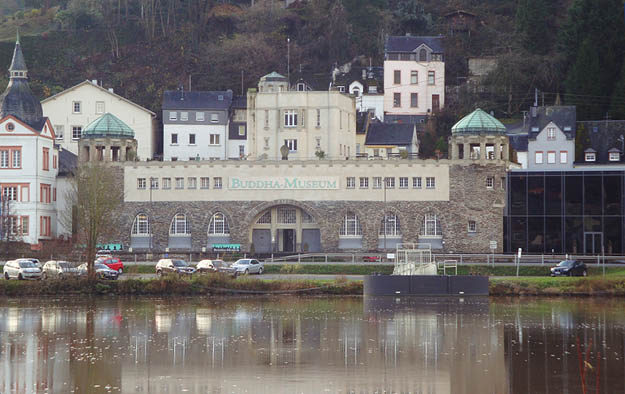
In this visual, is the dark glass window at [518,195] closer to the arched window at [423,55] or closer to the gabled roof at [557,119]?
the gabled roof at [557,119]

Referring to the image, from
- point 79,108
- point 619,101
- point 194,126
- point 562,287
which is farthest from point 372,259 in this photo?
point 79,108

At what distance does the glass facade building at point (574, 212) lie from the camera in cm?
8144

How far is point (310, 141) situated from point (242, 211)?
38.1 ft

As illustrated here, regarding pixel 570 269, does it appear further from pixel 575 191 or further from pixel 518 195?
pixel 518 195

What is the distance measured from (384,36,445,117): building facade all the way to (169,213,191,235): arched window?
31967 millimetres

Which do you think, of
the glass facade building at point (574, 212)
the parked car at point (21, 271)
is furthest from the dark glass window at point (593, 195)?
the parked car at point (21, 271)

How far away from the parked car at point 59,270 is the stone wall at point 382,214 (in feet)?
69.6

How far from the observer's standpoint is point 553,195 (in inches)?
3231

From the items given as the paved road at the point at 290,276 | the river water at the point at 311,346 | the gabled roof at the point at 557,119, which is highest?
the gabled roof at the point at 557,119

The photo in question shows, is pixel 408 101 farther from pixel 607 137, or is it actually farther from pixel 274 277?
pixel 274 277

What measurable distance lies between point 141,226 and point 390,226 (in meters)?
18.3

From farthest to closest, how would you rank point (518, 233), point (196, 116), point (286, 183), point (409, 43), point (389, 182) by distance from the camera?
point (409, 43)
point (196, 116)
point (286, 183)
point (389, 182)
point (518, 233)

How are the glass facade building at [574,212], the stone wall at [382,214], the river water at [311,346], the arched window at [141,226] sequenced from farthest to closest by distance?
the arched window at [141,226]
the stone wall at [382,214]
the glass facade building at [574,212]
the river water at [311,346]

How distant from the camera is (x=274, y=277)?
6781cm
